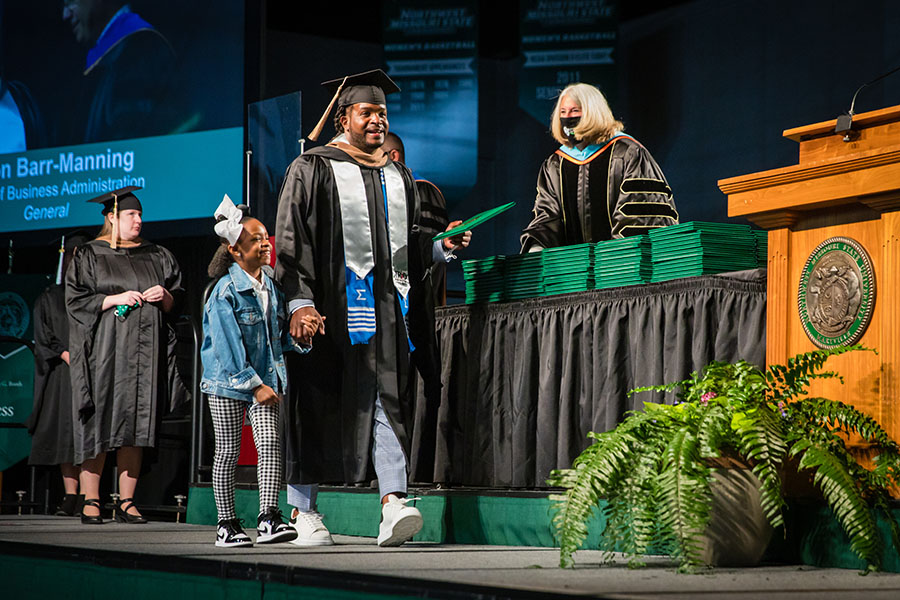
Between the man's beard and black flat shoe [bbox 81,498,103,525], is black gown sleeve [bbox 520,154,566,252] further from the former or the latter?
black flat shoe [bbox 81,498,103,525]

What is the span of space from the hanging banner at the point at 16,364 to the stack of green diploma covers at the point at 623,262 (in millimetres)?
5146

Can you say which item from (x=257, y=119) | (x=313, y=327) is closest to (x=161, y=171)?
(x=257, y=119)

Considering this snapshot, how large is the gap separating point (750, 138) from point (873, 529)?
6545 millimetres

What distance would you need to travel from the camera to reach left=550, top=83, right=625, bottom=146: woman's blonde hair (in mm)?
5488

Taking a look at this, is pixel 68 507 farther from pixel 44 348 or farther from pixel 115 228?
pixel 115 228

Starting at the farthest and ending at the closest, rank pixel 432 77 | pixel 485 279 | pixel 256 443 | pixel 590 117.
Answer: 1. pixel 432 77
2. pixel 590 117
3. pixel 485 279
4. pixel 256 443

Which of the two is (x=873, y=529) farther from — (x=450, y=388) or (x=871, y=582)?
(x=450, y=388)

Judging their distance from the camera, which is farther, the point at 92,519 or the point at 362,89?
the point at 92,519

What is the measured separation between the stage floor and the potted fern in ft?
0.36

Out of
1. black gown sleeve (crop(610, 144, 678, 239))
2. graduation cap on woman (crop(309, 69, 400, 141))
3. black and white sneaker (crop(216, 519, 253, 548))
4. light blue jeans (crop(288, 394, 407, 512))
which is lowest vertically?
black and white sneaker (crop(216, 519, 253, 548))

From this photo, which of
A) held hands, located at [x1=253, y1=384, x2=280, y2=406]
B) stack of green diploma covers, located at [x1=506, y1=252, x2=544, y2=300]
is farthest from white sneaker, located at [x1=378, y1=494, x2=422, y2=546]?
stack of green diploma covers, located at [x1=506, y1=252, x2=544, y2=300]

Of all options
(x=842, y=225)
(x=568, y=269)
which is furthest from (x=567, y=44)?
(x=842, y=225)

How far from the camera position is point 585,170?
558 cm

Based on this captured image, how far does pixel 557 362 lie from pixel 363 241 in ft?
2.78
